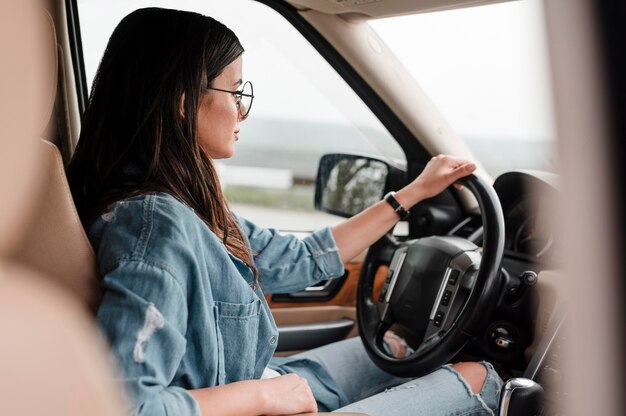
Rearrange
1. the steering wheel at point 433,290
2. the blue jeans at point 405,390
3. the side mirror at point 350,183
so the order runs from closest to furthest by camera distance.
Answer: the blue jeans at point 405,390
the steering wheel at point 433,290
the side mirror at point 350,183

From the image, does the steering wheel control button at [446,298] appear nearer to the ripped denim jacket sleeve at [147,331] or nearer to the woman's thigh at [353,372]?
the woman's thigh at [353,372]

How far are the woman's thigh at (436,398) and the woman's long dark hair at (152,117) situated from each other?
381 millimetres

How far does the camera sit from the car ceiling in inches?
61.9

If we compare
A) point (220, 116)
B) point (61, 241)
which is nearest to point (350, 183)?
point (220, 116)

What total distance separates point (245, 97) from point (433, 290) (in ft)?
2.12

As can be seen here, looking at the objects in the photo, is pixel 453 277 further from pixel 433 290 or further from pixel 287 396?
pixel 287 396

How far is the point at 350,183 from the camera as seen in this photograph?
87.1 inches

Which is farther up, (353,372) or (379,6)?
(379,6)

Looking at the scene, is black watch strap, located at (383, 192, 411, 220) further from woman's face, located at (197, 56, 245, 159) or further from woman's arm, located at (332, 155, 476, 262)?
woman's face, located at (197, 56, 245, 159)

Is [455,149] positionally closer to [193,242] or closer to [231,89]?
[231,89]

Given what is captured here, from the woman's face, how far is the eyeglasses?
14 mm

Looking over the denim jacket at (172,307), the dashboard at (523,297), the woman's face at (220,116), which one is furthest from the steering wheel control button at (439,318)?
the woman's face at (220,116)

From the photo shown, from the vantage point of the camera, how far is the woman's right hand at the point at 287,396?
1116 millimetres

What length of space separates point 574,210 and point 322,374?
1.07 m
